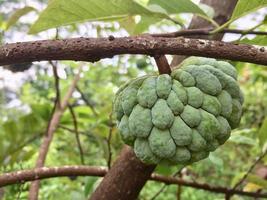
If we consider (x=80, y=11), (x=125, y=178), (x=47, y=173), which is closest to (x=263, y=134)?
(x=125, y=178)

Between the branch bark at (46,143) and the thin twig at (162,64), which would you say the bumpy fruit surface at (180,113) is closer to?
the thin twig at (162,64)

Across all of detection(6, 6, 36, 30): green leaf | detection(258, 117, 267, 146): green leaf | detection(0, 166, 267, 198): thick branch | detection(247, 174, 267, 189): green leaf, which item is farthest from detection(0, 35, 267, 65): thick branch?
detection(6, 6, 36, 30): green leaf

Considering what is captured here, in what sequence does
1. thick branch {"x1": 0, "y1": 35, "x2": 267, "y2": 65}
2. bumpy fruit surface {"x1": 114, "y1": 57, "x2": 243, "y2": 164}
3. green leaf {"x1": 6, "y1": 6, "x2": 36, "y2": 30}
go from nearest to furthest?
thick branch {"x1": 0, "y1": 35, "x2": 267, "y2": 65}, bumpy fruit surface {"x1": 114, "y1": 57, "x2": 243, "y2": 164}, green leaf {"x1": 6, "y1": 6, "x2": 36, "y2": 30}

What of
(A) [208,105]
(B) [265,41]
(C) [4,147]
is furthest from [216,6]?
(C) [4,147]

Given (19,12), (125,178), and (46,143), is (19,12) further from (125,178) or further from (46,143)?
(125,178)

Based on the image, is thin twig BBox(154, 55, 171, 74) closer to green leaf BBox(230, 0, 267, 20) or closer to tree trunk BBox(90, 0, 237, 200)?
green leaf BBox(230, 0, 267, 20)
